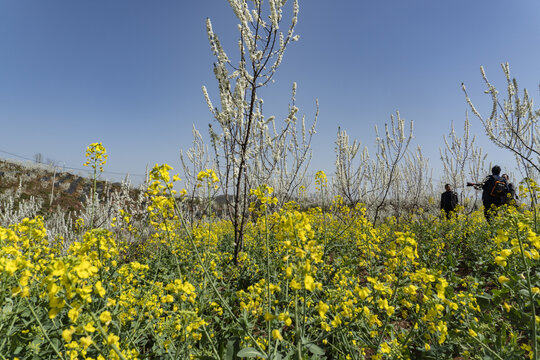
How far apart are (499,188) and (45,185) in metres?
→ 23.7

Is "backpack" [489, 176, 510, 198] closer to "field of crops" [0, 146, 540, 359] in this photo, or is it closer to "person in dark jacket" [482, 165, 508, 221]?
"person in dark jacket" [482, 165, 508, 221]

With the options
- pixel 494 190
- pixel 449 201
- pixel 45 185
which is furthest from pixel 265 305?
pixel 45 185

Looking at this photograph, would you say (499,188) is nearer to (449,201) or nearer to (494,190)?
(494,190)

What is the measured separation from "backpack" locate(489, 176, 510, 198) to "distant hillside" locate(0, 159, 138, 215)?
14.9 metres

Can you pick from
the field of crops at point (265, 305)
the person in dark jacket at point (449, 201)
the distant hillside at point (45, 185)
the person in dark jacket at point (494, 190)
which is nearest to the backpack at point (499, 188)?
the person in dark jacket at point (494, 190)

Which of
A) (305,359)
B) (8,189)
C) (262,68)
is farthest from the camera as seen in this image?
(8,189)

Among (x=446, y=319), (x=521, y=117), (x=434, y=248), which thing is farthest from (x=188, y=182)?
(x=521, y=117)

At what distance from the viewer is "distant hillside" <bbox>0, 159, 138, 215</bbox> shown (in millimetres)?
14766

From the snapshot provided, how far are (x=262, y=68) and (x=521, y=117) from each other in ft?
17.3

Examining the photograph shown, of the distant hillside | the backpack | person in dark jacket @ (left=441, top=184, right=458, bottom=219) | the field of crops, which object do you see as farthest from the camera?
the distant hillside

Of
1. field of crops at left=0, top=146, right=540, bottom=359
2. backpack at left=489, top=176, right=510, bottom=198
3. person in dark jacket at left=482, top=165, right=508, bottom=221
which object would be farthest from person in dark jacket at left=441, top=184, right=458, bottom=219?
field of crops at left=0, top=146, right=540, bottom=359

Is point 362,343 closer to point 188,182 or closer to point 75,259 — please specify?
point 75,259

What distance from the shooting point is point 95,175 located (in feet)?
10.2

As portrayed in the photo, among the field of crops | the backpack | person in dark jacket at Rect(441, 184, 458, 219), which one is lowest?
the field of crops
